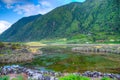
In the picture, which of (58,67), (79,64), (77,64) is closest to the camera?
(58,67)

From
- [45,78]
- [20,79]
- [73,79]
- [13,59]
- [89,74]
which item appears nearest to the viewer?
[73,79]

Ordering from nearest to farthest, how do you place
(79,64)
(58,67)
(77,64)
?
(58,67), (79,64), (77,64)

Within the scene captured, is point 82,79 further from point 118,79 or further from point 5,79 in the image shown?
point 118,79

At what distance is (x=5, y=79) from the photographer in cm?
2958

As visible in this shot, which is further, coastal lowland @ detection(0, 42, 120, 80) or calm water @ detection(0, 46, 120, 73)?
calm water @ detection(0, 46, 120, 73)

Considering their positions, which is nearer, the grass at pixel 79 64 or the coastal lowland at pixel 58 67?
the coastal lowland at pixel 58 67

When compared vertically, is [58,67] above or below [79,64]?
above

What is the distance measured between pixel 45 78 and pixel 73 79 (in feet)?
27.6

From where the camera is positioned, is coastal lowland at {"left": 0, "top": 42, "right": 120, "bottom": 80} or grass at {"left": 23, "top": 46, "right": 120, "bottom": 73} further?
grass at {"left": 23, "top": 46, "right": 120, "bottom": 73}

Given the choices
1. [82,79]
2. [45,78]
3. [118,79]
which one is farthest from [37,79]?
[118,79]

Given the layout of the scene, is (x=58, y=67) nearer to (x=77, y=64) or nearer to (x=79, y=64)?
(x=77, y=64)

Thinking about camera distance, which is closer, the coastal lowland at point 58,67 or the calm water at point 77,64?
the coastal lowland at point 58,67

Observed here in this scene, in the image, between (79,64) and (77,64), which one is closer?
(79,64)

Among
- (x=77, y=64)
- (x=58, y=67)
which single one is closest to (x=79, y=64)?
(x=77, y=64)
